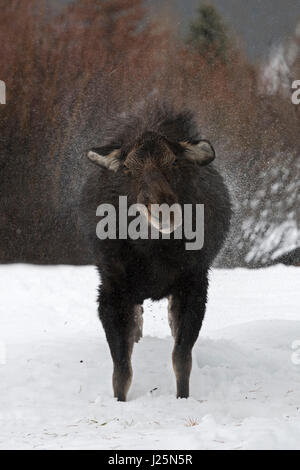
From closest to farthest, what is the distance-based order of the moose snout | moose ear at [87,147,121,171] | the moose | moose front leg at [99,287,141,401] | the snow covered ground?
the snow covered ground
the moose snout
the moose
moose ear at [87,147,121,171]
moose front leg at [99,287,141,401]

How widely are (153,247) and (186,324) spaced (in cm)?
64

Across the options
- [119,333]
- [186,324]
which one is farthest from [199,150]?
[119,333]

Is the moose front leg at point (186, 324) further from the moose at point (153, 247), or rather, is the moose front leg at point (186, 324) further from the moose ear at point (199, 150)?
the moose ear at point (199, 150)

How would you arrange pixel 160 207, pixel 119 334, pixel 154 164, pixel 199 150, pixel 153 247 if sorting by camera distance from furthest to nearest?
1. pixel 119 334
2. pixel 153 247
3. pixel 199 150
4. pixel 154 164
5. pixel 160 207

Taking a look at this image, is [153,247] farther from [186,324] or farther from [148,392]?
[148,392]

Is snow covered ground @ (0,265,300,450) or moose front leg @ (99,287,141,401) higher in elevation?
moose front leg @ (99,287,141,401)

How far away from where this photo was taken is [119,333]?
4.95 meters

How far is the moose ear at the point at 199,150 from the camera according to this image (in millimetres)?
4664

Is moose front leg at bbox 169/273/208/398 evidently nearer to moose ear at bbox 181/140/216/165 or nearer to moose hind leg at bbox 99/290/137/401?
moose hind leg at bbox 99/290/137/401

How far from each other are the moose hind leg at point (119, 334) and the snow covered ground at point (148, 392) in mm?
163

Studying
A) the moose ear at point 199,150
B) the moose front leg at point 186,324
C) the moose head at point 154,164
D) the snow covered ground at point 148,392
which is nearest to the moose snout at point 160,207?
the moose head at point 154,164

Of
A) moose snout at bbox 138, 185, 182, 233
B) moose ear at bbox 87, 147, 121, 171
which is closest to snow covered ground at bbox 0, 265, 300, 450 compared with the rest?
moose snout at bbox 138, 185, 182, 233

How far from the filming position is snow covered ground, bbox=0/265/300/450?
359 centimetres
